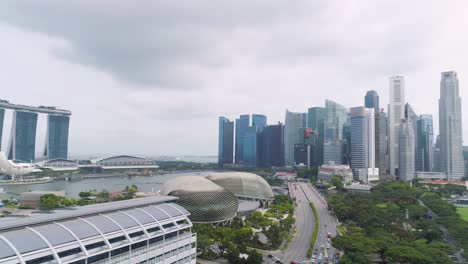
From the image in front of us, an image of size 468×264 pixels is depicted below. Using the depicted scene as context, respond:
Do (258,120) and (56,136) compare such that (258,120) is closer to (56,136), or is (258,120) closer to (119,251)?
(56,136)

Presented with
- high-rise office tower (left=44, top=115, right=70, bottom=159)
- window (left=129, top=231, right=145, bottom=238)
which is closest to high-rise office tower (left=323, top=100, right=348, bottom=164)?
window (left=129, top=231, right=145, bottom=238)

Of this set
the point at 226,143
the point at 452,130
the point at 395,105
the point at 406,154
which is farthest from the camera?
the point at 226,143

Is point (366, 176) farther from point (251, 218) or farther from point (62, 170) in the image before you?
point (62, 170)

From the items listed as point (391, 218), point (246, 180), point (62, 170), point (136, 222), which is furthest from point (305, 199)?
point (62, 170)

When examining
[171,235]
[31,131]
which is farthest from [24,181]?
[171,235]

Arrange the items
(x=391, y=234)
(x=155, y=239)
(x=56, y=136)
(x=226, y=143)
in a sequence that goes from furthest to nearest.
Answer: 1. (x=226, y=143)
2. (x=56, y=136)
3. (x=391, y=234)
4. (x=155, y=239)

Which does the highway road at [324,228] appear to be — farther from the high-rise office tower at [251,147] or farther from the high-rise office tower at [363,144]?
the high-rise office tower at [251,147]

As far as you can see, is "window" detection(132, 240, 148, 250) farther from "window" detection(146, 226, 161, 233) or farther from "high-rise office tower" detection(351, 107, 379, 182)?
"high-rise office tower" detection(351, 107, 379, 182)
